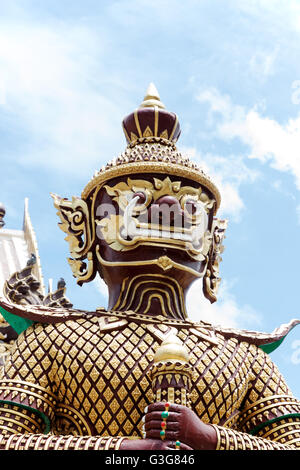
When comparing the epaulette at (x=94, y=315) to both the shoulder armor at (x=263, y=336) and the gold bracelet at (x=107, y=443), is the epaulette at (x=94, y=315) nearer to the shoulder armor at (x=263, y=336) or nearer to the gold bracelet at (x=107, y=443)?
the shoulder armor at (x=263, y=336)

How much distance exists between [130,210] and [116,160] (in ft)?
1.82

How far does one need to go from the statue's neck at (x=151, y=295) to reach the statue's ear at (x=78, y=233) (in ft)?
1.22

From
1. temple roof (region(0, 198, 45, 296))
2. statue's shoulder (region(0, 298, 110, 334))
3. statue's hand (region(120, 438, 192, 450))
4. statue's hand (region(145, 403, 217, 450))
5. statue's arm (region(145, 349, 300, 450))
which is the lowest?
statue's hand (region(120, 438, 192, 450))

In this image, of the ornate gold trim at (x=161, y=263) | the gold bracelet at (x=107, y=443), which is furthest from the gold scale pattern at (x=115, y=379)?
the gold bracelet at (x=107, y=443)

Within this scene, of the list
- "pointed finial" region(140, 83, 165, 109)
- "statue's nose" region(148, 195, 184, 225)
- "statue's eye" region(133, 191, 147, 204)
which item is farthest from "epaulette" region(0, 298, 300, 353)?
"pointed finial" region(140, 83, 165, 109)

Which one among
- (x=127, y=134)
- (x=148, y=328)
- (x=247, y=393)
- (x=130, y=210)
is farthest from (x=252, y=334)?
(x=127, y=134)

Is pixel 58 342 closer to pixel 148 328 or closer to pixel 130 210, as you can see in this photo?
pixel 148 328

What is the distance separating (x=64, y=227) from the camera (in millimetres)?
6609

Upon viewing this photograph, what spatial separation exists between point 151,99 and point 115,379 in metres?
2.58

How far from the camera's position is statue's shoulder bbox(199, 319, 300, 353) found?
20.7 ft

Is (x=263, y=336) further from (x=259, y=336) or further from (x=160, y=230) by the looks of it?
(x=160, y=230)

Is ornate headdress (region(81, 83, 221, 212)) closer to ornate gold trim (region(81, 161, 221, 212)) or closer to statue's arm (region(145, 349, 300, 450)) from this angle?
ornate gold trim (region(81, 161, 221, 212))

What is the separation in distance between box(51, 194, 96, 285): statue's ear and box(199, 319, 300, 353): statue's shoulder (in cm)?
102

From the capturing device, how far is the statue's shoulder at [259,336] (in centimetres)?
630
